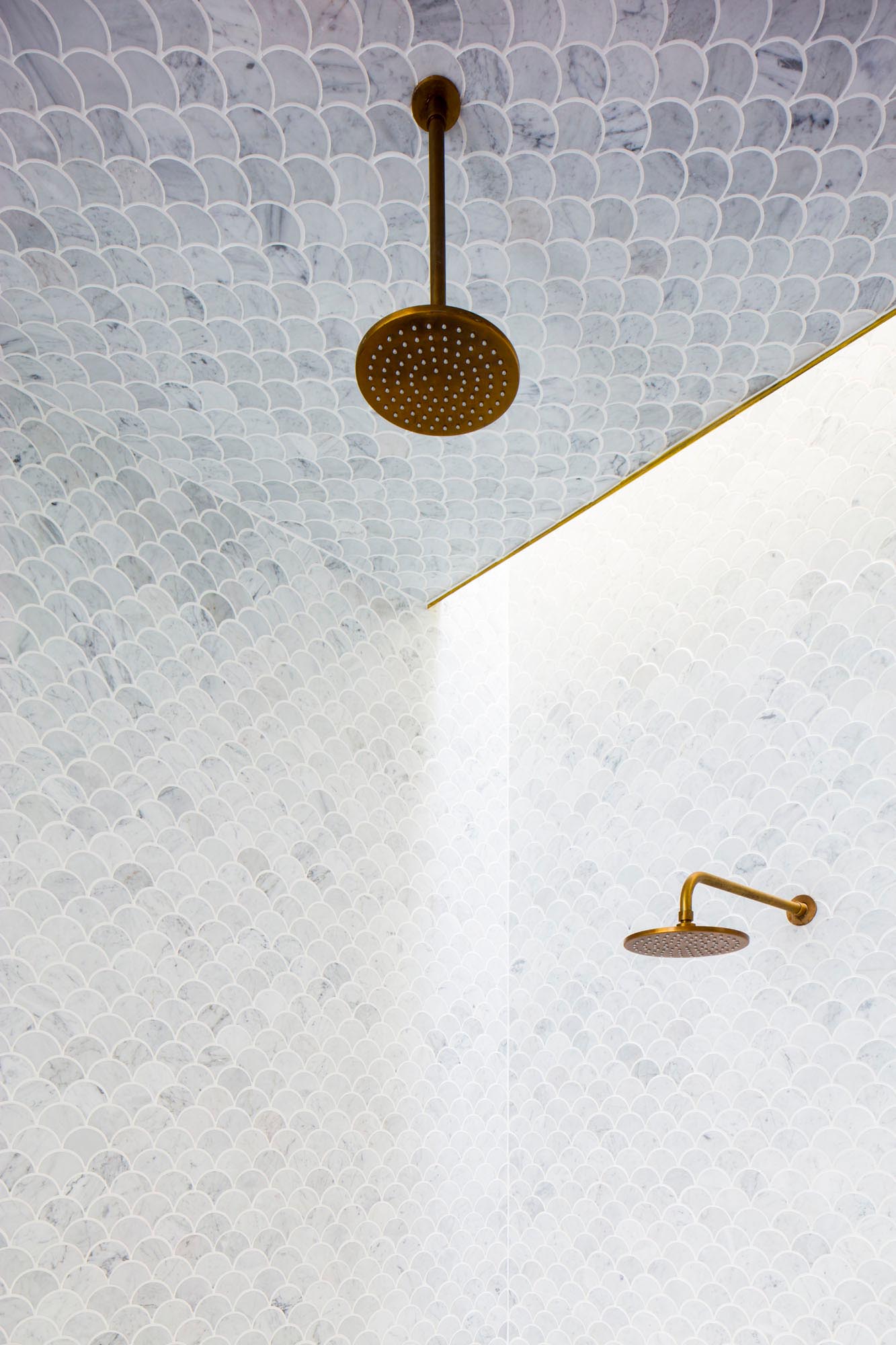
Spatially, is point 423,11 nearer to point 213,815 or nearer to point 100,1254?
point 213,815

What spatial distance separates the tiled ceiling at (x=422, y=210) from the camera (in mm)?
1104

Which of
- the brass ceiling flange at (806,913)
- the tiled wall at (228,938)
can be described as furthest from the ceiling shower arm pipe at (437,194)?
the brass ceiling flange at (806,913)

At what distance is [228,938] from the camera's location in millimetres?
1714

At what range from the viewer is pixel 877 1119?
4.60 ft

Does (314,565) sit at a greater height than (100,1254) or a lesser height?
greater

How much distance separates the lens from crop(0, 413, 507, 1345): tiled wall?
1.47 m

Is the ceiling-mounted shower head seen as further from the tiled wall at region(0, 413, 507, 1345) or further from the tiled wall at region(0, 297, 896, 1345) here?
the tiled wall at region(0, 413, 507, 1345)

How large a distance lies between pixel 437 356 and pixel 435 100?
1.16 feet

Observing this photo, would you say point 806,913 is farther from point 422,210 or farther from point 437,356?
point 422,210

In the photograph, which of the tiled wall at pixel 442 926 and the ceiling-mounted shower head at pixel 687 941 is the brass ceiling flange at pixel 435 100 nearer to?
the tiled wall at pixel 442 926

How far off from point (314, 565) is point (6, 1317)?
4.49ft

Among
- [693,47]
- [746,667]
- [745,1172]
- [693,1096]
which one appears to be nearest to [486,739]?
[746,667]

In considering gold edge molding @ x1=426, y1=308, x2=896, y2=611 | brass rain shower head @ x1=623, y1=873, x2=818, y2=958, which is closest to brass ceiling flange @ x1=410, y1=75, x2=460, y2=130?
gold edge molding @ x1=426, y1=308, x2=896, y2=611

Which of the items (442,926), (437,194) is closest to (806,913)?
(442,926)
